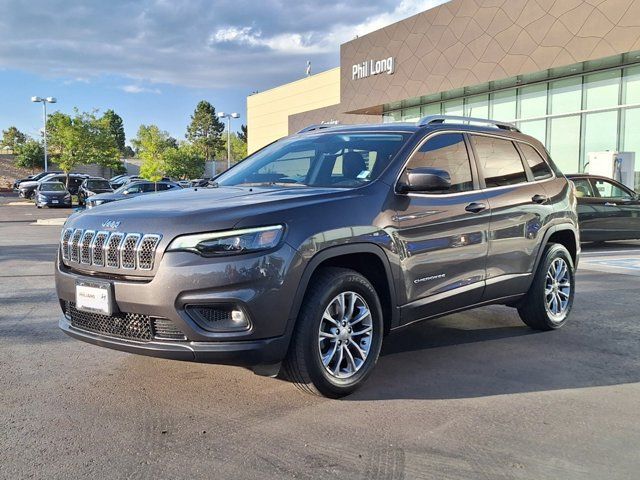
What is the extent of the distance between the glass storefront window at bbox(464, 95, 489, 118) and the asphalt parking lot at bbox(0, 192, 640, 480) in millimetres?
20246

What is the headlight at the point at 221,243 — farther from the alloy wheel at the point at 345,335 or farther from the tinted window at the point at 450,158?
the tinted window at the point at 450,158

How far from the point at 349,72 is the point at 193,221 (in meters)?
28.5

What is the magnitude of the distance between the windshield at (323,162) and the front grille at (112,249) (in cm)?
132

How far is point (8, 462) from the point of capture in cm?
309

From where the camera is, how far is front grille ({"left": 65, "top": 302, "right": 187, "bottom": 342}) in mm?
3592

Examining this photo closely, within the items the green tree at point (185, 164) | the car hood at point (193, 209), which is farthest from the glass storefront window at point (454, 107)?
the green tree at point (185, 164)

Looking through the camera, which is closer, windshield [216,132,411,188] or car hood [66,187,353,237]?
car hood [66,187,353,237]

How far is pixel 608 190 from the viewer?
40.0 ft

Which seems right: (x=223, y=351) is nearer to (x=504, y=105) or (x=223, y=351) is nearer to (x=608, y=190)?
(x=608, y=190)

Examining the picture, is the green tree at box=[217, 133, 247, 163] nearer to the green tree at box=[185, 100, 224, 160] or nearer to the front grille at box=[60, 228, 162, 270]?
the green tree at box=[185, 100, 224, 160]

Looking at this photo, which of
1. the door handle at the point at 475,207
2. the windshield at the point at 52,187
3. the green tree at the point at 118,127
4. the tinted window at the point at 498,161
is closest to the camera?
the door handle at the point at 475,207

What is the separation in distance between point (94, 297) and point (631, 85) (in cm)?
1927

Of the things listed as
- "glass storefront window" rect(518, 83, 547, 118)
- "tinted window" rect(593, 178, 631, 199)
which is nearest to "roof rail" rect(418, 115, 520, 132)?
"tinted window" rect(593, 178, 631, 199)

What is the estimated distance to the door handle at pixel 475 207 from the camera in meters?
4.84
